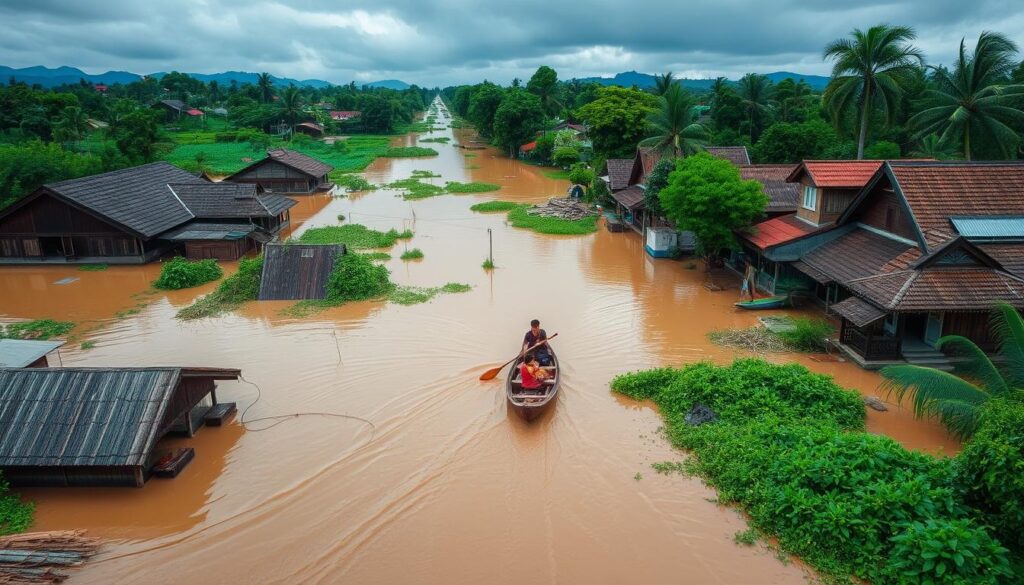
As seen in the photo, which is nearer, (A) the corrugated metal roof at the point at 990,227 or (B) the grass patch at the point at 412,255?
(A) the corrugated metal roof at the point at 990,227

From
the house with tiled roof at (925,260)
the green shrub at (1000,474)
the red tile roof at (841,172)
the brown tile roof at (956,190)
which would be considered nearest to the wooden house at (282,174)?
the red tile roof at (841,172)

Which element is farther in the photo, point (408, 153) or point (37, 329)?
point (408, 153)

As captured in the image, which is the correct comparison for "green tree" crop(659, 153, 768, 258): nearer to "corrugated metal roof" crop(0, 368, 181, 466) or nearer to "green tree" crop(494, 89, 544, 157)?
"corrugated metal roof" crop(0, 368, 181, 466)

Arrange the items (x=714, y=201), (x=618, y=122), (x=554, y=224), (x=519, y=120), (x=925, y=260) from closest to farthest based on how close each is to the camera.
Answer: (x=925, y=260), (x=714, y=201), (x=554, y=224), (x=618, y=122), (x=519, y=120)

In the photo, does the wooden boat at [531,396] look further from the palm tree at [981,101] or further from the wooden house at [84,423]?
the palm tree at [981,101]

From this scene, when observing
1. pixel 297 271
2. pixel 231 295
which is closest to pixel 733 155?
pixel 297 271

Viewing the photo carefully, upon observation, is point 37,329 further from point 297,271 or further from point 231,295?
point 297,271

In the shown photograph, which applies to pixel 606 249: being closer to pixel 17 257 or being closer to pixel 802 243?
pixel 802 243

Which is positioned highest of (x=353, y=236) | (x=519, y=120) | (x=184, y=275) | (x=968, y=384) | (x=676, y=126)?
(x=519, y=120)
